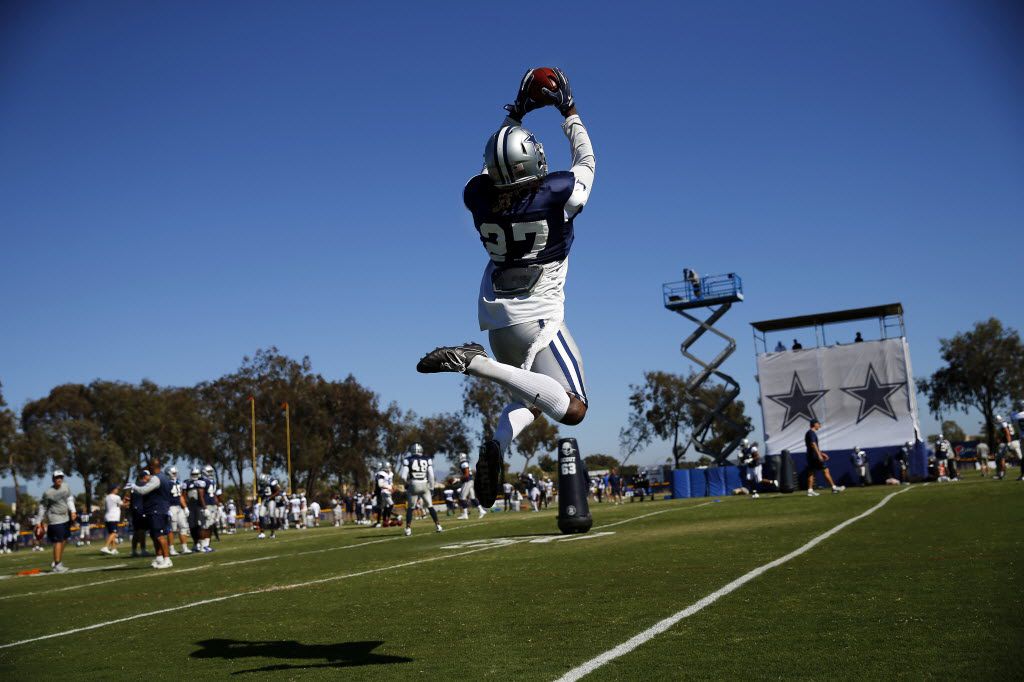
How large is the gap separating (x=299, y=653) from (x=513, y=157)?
3654mm

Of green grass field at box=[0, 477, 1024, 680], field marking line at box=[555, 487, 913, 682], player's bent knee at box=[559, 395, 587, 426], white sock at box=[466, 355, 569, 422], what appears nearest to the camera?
field marking line at box=[555, 487, 913, 682]

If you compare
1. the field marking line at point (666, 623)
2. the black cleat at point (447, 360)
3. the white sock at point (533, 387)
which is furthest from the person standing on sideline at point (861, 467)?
the black cleat at point (447, 360)

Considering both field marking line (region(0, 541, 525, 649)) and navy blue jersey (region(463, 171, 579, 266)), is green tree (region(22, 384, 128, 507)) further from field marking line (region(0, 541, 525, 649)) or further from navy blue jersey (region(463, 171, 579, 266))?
navy blue jersey (region(463, 171, 579, 266))

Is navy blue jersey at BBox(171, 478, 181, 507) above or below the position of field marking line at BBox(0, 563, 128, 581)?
above

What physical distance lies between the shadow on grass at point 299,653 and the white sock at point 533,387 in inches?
70.6

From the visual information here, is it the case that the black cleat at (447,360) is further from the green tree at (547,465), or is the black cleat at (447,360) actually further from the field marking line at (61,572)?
the green tree at (547,465)

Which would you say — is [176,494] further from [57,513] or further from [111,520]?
[111,520]

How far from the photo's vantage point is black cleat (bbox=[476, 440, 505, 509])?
554 cm

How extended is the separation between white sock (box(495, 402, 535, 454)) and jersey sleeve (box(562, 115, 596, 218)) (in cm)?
129

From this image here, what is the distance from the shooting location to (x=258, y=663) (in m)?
6.03

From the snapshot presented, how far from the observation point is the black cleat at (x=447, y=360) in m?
5.11

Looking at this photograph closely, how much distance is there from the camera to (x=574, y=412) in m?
5.66

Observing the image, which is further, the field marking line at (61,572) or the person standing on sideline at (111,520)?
the person standing on sideline at (111,520)

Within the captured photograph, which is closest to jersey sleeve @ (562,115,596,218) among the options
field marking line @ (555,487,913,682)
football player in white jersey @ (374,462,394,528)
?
field marking line @ (555,487,913,682)
